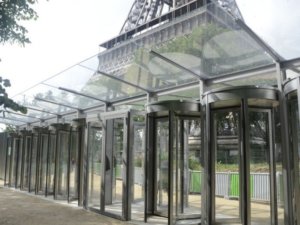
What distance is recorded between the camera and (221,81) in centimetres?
666

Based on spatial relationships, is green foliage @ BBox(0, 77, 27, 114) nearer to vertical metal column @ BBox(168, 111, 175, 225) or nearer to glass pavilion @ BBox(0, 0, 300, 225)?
glass pavilion @ BBox(0, 0, 300, 225)

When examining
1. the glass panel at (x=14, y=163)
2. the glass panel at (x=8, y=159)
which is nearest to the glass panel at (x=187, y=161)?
the glass panel at (x=14, y=163)

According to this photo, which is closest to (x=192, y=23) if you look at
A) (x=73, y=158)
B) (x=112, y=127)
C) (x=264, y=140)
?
(x=264, y=140)

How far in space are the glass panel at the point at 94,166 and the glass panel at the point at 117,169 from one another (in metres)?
0.30

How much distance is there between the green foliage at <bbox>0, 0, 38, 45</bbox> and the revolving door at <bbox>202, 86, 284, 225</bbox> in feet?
10.7

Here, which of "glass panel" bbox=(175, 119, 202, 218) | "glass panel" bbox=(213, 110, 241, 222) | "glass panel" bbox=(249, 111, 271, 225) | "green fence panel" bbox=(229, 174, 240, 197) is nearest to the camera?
"glass panel" bbox=(249, 111, 271, 225)

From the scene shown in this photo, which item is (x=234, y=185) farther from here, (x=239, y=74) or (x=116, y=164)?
(x=116, y=164)

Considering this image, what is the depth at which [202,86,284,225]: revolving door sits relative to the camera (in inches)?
206

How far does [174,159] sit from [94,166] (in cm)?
231

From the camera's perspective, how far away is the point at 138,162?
27.0 ft

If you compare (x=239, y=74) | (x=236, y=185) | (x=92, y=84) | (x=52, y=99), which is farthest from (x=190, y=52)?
(x=52, y=99)

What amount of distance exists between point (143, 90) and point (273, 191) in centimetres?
375

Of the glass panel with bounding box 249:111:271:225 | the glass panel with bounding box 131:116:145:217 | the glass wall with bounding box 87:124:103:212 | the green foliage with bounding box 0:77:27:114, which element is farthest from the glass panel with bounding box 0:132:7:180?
the glass panel with bounding box 249:111:271:225

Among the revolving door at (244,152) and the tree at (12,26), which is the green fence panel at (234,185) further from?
the tree at (12,26)
